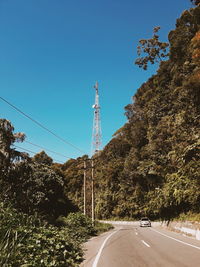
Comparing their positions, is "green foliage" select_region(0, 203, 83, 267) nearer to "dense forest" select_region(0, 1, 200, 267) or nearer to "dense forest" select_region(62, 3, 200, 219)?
"dense forest" select_region(0, 1, 200, 267)

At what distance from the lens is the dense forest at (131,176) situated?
24.4 feet

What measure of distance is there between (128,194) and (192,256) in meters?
35.1

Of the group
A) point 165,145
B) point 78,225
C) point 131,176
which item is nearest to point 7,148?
point 78,225

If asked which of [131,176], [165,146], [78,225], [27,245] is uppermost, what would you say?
[165,146]

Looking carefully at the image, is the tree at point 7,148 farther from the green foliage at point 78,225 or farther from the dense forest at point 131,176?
the green foliage at point 78,225

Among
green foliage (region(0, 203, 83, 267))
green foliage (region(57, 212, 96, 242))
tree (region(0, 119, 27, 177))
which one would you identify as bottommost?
green foliage (region(57, 212, 96, 242))

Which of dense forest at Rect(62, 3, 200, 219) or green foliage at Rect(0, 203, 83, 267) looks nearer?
green foliage at Rect(0, 203, 83, 267)

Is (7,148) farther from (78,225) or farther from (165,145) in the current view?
(165,145)

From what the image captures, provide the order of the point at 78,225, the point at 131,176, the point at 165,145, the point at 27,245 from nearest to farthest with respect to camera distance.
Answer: the point at 27,245 → the point at 78,225 → the point at 165,145 → the point at 131,176

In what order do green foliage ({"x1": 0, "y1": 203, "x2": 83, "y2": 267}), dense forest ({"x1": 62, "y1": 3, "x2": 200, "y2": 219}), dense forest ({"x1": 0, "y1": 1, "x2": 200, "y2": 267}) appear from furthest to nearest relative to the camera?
dense forest ({"x1": 62, "y1": 3, "x2": 200, "y2": 219})
dense forest ({"x1": 0, "y1": 1, "x2": 200, "y2": 267})
green foliage ({"x1": 0, "y1": 203, "x2": 83, "y2": 267})

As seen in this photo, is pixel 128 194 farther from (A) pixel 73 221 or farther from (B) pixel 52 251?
(B) pixel 52 251

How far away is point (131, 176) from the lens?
39500 millimetres

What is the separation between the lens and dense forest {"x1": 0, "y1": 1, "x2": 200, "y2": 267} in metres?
7.45

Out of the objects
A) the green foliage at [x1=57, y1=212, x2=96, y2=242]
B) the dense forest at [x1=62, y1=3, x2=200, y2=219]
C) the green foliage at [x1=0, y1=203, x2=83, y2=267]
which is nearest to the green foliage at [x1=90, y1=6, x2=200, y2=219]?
the dense forest at [x1=62, y1=3, x2=200, y2=219]
